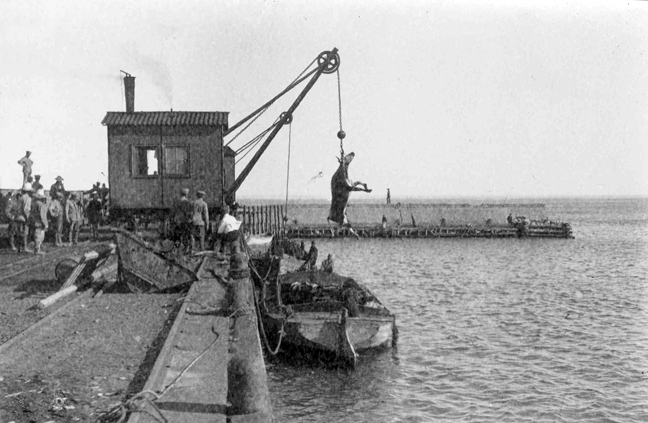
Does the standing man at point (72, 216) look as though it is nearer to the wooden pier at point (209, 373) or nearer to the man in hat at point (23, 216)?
the man in hat at point (23, 216)

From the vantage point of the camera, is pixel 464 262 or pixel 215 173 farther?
pixel 464 262

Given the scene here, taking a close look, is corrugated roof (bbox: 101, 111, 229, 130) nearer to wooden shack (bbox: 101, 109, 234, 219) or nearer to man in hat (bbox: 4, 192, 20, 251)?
wooden shack (bbox: 101, 109, 234, 219)

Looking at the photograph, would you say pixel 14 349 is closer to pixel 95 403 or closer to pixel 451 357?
pixel 95 403

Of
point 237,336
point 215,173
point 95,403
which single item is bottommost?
point 95,403

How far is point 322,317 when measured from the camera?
15836 mm

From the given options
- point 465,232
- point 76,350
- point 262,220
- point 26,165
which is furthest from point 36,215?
point 465,232

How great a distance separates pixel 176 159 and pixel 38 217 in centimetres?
678

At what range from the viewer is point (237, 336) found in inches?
263

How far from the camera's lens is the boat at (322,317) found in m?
15.5

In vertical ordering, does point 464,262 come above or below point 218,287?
below

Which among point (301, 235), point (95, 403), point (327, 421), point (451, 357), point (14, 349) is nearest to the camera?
point (95, 403)

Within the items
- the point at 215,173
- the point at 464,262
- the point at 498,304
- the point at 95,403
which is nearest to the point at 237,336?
the point at 95,403

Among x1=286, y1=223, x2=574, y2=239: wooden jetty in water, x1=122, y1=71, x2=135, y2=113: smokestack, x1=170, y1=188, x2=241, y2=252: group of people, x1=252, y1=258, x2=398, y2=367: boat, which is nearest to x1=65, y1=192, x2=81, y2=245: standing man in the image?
x1=170, y1=188, x2=241, y2=252: group of people

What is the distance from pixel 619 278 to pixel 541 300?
1121cm
